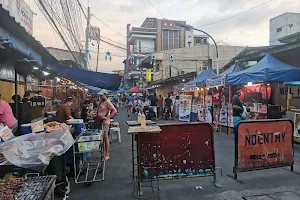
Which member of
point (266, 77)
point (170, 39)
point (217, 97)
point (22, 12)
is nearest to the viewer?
point (266, 77)

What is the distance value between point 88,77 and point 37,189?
6.63 metres

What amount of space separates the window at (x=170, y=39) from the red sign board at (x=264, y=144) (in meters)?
40.6

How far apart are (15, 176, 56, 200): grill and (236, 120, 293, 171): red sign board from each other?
12.0ft

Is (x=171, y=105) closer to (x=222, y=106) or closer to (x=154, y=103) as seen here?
(x=154, y=103)

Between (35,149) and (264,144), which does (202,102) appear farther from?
(35,149)

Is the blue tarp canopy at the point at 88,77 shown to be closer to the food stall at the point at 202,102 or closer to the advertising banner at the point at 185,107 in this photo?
the food stall at the point at 202,102

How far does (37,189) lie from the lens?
2451 mm

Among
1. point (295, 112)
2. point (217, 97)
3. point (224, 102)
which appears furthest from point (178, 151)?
point (217, 97)

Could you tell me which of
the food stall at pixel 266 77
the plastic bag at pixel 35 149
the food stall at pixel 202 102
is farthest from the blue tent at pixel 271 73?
the plastic bag at pixel 35 149

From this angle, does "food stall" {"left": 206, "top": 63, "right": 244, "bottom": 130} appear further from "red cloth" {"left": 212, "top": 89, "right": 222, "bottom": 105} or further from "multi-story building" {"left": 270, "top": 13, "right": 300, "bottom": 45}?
"multi-story building" {"left": 270, "top": 13, "right": 300, "bottom": 45}

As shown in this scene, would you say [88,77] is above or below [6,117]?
above

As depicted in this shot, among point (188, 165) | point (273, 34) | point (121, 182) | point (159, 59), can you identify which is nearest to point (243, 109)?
point (188, 165)

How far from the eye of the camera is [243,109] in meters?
9.56

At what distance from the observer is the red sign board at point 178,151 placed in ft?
14.0
